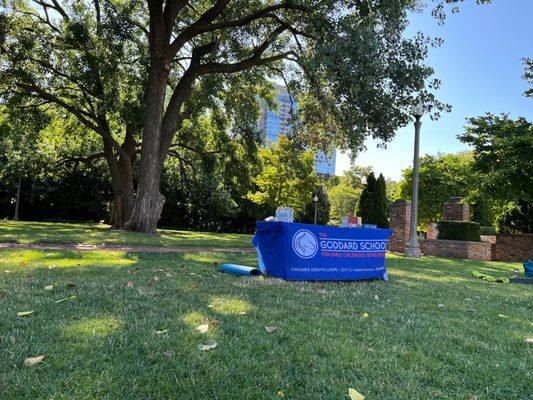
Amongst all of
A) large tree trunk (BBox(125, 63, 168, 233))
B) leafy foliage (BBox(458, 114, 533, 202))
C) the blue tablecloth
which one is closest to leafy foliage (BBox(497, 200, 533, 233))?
leafy foliage (BBox(458, 114, 533, 202))

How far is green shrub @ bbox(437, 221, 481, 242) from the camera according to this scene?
1692cm

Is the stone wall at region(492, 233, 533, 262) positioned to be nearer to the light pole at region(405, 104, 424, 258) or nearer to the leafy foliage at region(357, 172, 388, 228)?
the leafy foliage at region(357, 172, 388, 228)

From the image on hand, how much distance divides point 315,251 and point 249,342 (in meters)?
3.65

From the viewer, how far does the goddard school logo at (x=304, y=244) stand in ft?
21.1

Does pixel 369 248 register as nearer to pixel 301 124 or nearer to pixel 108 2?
pixel 301 124

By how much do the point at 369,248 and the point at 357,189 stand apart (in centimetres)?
5159

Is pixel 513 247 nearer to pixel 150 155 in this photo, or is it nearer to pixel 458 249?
pixel 458 249

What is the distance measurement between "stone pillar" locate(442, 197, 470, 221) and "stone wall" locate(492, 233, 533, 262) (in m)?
2.01

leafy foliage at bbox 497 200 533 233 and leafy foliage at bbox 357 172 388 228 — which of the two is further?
leafy foliage at bbox 497 200 533 233

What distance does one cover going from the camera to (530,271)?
31.7ft

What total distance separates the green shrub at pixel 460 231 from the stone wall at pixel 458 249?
1.50 ft

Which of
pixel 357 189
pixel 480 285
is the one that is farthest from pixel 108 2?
pixel 357 189

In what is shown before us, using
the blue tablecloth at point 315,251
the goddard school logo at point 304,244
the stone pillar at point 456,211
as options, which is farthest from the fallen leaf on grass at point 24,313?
the stone pillar at point 456,211

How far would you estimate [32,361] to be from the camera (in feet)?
8.05
